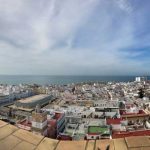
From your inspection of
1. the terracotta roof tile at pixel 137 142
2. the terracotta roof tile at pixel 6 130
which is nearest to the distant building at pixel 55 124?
the terracotta roof tile at pixel 6 130

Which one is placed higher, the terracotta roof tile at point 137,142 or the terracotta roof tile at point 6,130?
the terracotta roof tile at point 6,130

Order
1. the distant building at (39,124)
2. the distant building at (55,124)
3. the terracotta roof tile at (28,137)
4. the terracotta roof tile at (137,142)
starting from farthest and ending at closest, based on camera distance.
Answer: the distant building at (55,124)
the distant building at (39,124)
the terracotta roof tile at (28,137)
the terracotta roof tile at (137,142)

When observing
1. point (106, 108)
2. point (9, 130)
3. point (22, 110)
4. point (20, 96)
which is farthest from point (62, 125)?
point (20, 96)

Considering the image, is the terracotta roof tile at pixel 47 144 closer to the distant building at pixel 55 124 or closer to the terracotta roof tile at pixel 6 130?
the terracotta roof tile at pixel 6 130

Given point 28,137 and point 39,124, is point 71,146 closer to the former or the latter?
point 28,137

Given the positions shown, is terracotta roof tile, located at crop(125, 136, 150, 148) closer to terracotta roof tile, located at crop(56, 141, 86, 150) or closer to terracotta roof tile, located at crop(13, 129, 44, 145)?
terracotta roof tile, located at crop(56, 141, 86, 150)

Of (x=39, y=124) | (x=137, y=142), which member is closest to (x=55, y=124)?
(x=39, y=124)

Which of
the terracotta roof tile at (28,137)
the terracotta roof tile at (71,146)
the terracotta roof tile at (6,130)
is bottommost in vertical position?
the terracotta roof tile at (71,146)

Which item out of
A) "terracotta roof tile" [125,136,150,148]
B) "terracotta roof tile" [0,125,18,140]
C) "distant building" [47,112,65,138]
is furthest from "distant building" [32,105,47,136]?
"terracotta roof tile" [125,136,150,148]
